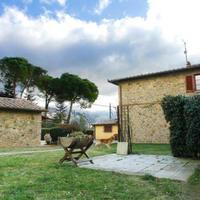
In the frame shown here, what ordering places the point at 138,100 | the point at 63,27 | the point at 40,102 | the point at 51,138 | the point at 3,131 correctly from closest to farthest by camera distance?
the point at 63,27
the point at 3,131
the point at 138,100
the point at 51,138
the point at 40,102

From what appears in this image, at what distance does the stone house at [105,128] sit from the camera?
33.4 m

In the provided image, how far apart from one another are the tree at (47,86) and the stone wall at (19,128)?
15941 millimetres

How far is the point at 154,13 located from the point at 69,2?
393 centimetres

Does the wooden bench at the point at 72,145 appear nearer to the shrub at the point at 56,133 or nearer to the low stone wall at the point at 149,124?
the low stone wall at the point at 149,124

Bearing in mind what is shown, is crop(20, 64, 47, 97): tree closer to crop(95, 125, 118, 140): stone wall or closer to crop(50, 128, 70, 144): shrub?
crop(95, 125, 118, 140): stone wall

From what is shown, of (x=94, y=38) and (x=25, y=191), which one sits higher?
(x=94, y=38)

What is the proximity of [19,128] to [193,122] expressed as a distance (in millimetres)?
14202

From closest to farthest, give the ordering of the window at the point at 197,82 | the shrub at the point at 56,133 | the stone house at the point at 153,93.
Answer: the window at the point at 197,82 → the stone house at the point at 153,93 → the shrub at the point at 56,133

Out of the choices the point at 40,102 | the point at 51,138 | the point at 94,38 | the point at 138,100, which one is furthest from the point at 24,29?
the point at 40,102

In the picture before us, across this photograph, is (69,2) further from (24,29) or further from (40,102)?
(40,102)

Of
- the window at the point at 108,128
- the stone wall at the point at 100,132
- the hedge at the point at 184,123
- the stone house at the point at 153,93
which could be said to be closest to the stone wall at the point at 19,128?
the stone house at the point at 153,93

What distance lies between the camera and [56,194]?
415cm

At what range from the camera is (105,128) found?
112 ft

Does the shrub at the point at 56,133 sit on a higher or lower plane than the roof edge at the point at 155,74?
lower
